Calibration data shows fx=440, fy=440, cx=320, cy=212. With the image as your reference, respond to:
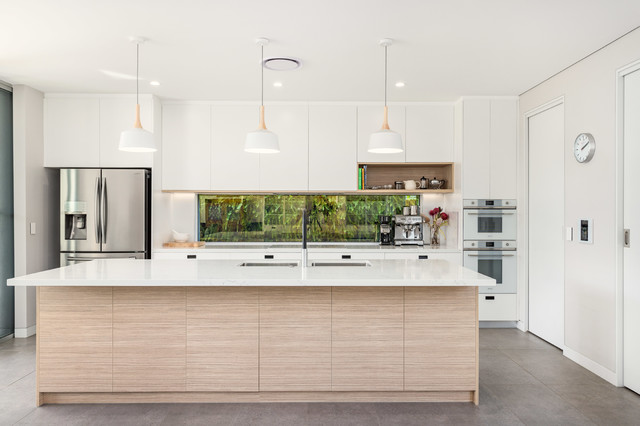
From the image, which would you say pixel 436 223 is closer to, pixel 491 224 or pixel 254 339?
pixel 491 224

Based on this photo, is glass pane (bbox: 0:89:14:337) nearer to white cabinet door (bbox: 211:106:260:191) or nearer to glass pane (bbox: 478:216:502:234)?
white cabinet door (bbox: 211:106:260:191)

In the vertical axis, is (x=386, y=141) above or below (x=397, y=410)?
above

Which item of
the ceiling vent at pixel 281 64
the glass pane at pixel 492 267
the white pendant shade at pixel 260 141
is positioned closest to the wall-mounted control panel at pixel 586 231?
the glass pane at pixel 492 267

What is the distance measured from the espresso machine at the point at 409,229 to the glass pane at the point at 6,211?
4.10 metres

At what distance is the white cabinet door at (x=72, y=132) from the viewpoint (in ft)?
15.5

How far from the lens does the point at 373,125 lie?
509cm

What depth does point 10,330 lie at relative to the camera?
4.41 meters

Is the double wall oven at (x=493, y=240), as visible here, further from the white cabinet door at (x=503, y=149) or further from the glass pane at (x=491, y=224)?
the white cabinet door at (x=503, y=149)

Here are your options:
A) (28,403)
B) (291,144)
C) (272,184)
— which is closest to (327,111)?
(291,144)

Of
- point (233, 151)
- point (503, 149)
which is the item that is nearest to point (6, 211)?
point (233, 151)

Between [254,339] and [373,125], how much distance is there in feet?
10.1

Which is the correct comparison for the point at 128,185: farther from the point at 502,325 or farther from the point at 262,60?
the point at 502,325

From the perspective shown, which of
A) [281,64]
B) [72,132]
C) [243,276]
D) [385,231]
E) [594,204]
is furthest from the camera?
[385,231]

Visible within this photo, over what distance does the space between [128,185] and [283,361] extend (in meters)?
2.88
